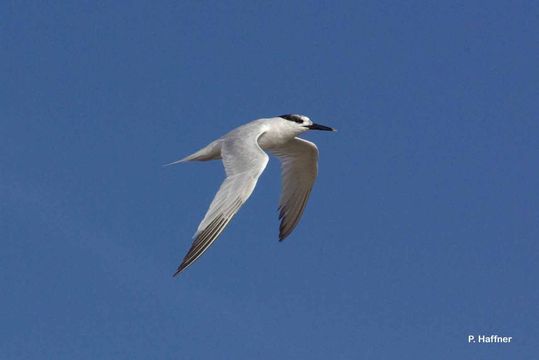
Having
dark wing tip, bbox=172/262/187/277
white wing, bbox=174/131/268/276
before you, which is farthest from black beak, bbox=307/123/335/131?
dark wing tip, bbox=172/262/187/277

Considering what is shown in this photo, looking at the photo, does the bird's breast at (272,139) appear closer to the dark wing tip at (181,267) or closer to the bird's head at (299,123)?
the bird's head at (299,123)

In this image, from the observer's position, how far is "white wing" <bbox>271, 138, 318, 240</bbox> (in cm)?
1883

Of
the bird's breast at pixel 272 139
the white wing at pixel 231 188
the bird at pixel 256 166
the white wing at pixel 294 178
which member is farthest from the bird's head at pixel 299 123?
the white wing at pixel 231 188

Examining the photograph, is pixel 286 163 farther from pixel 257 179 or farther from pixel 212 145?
pixel 257 179

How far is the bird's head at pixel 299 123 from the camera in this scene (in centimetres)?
1792

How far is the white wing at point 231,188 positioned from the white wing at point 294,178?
9.46ft

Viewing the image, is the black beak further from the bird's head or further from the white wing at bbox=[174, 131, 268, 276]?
the white wing at bbox=[174, 131, 268, 276]

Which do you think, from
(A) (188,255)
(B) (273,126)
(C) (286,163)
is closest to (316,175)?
(C) (286,163)

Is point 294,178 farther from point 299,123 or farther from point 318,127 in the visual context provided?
point 299,123

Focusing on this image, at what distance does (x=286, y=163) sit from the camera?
19.1m

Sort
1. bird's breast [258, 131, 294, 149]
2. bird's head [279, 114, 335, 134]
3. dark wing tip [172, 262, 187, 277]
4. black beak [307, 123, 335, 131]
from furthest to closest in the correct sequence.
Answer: black beak [307, 123, 335, 131] → bird's head [279, 114, 335, 134] → bird's breast [258, 131, 294, 149] → dark wing tip [172, 262, 187, 277]

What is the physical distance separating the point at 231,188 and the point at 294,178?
200 inches

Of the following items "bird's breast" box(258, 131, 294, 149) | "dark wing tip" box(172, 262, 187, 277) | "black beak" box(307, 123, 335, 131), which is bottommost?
"dark wing tip" box(172, 262, 187, 277)

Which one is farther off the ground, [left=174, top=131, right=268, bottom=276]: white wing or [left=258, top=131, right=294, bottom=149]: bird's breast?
[left=258, top=131, right=294, bottom=149]: bird's breast
